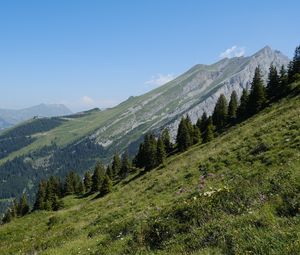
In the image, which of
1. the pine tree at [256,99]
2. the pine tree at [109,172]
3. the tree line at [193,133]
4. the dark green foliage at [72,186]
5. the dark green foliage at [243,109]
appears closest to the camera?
the pine tree at [256,99]

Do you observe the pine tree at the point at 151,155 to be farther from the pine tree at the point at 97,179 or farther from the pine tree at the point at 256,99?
the pine tree at the point at 256,99

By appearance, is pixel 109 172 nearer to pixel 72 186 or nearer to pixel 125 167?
pixel 125 167

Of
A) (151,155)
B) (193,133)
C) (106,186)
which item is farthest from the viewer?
(193,133)

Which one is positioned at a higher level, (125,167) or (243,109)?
(243,109)

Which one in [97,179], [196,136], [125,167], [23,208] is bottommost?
[23,208]

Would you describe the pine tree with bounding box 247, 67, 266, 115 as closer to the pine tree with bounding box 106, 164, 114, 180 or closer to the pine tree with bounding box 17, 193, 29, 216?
the pine tree with bounding box 106, 164, 114, 180

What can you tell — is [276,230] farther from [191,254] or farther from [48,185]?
[48,185]

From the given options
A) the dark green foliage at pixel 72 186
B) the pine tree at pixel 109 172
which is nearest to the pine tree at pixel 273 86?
the pine tree at pixel 109 172

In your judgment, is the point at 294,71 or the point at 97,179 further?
the point at 97,179

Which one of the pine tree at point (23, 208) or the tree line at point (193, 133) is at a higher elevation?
the tree line at point (193, 133)

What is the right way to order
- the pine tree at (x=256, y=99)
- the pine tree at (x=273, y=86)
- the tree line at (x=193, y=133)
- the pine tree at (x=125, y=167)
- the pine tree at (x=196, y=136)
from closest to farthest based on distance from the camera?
1. the pine tree at (x=256, y=99)
2. the tree line at (x=193, y=133)
3. the pine tree at (x=273, y=86)
4. the pine tree at (x=196, y=136)
5. the pine tree at (x=125, y=167)

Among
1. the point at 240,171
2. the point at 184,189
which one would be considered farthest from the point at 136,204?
the point at 240,171

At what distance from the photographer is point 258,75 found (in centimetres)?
7719

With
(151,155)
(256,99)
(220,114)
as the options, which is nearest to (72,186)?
(151,155)
